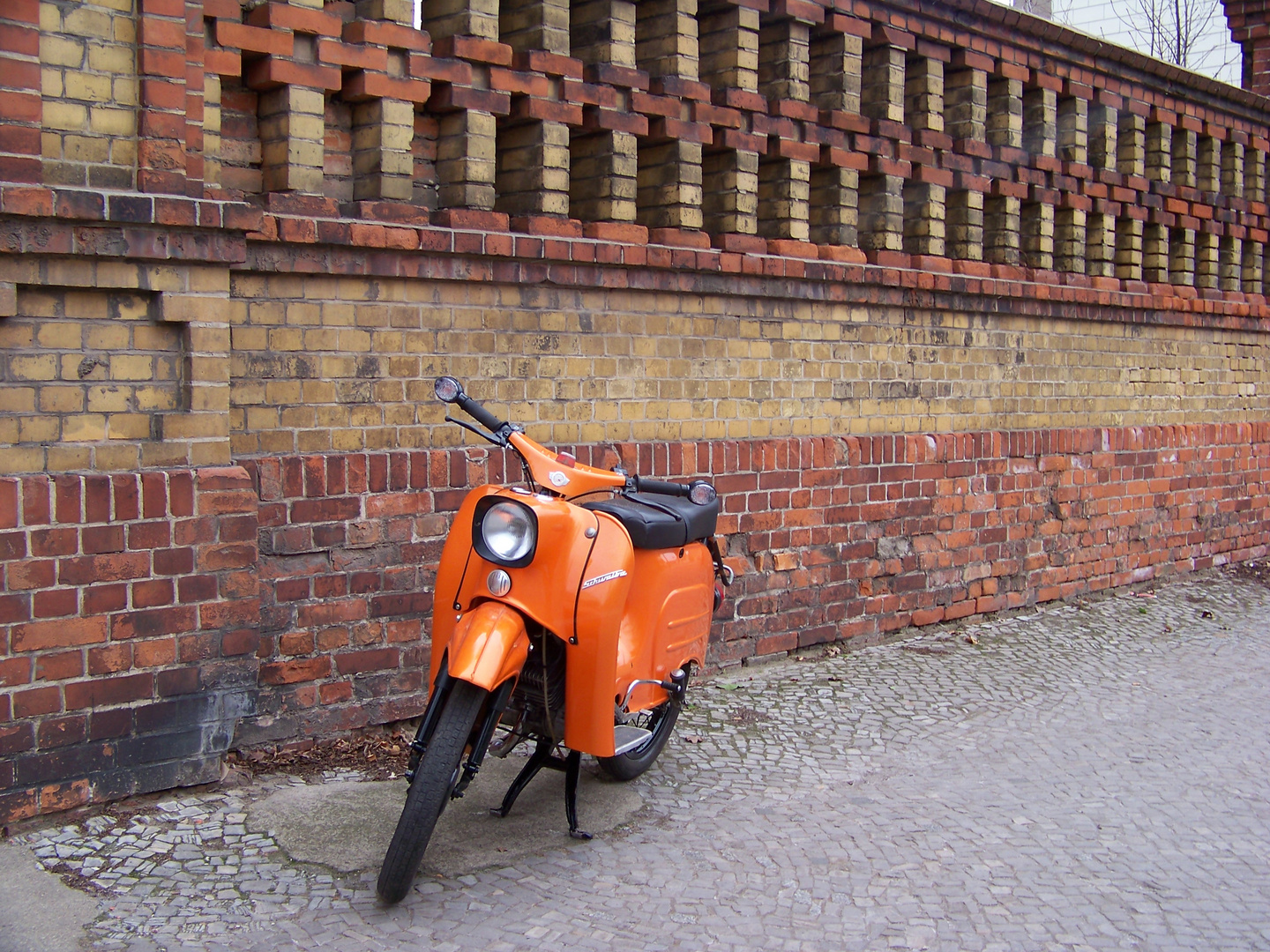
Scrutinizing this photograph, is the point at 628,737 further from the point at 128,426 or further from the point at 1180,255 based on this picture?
the point at 1180,255

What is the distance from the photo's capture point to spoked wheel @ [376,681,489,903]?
328cm

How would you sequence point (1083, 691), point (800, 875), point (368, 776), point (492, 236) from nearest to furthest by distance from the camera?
point (800, 875) → point (368, 776) → point (492, 236) → point (1083, 691)

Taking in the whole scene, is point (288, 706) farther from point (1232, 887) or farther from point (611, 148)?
point (1232, 887)

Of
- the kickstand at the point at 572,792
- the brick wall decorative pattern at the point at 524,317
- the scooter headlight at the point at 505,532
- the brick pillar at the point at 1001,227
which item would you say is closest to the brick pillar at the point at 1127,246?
the brick wall decorative pattern at the point at 524,317

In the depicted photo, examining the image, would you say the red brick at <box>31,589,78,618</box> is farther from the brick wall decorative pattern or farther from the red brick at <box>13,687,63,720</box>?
the red brick at <box>13,687,63,720</box>

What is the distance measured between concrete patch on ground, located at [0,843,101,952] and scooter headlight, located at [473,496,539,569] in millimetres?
1451

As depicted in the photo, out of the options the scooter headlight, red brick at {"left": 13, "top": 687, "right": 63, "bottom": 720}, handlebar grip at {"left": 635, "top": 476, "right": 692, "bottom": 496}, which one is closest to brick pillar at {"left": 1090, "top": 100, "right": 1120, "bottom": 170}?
handlebar grip at {"left": 635, "top": 476, "right": 692, "bottom": 496}

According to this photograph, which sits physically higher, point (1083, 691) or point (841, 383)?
point (841, 383)

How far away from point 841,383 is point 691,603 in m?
2.53

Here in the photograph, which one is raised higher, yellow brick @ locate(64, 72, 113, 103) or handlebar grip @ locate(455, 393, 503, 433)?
yellow brick @ locate(64, 72, 113, 103)

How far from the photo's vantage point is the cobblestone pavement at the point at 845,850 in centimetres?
337

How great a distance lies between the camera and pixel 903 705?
569cm

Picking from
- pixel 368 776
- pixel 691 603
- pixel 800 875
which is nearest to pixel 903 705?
pixel 691 603

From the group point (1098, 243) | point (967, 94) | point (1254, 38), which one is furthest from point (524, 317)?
point (1254, 38)
